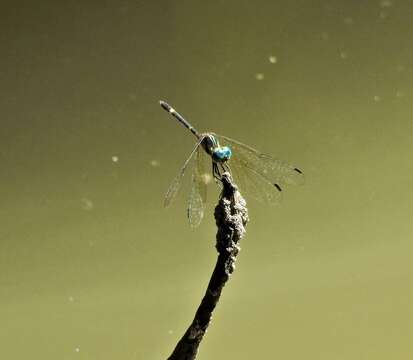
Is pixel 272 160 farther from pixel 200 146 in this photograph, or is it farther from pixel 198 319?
pixel 198 319

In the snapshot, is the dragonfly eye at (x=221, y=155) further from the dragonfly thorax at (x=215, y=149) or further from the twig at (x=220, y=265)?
the twig at (x=220, y=265)

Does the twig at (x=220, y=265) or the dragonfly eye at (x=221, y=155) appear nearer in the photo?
the twig at (x=220, y=265)

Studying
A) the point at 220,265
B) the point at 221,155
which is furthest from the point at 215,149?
the point at 220,265

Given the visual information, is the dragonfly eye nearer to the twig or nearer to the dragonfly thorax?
the dragonfly thorax

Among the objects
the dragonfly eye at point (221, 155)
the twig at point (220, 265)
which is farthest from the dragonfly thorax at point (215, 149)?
the twig at point (220, 265)

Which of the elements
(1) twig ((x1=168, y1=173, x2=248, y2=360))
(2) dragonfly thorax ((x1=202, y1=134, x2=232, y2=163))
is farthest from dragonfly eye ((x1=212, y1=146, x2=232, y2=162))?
(1) twig ((x1=168, y1=173, x2=248, y2=360))

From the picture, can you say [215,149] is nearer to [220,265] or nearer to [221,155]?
[221,155]

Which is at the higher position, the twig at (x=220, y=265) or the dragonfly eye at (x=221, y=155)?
the dragonfly eye at (x=221, y=155)
